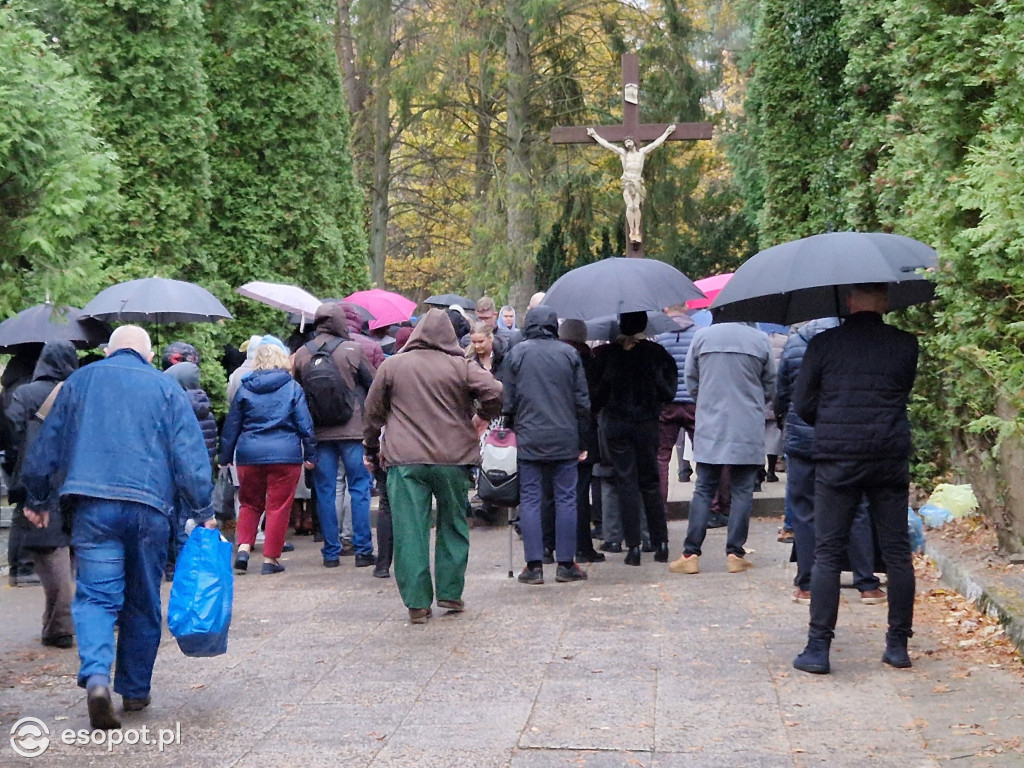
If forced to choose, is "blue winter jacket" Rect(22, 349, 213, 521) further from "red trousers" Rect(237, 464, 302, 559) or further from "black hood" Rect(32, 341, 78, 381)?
"red trousers" Rect(237, 464, 302, 559)

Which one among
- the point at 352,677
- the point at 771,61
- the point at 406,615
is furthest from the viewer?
the point at 771,61

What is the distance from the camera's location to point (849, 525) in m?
7.02

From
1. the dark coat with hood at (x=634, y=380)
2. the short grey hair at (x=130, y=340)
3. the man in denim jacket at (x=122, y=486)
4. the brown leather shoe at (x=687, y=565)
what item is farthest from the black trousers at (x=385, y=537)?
the short grey hair at (x=130, y=340)

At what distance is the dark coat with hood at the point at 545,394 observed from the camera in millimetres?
9656

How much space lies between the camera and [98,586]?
243 inches

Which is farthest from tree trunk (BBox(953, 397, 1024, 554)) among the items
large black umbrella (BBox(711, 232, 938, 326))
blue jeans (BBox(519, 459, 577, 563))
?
blue jeans (BBox(519, 459, 577, 563))

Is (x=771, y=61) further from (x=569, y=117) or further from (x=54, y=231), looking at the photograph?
(x=54, y=231)

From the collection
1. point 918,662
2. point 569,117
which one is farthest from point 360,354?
point 569,117

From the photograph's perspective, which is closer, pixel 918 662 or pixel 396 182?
pixel 918 662

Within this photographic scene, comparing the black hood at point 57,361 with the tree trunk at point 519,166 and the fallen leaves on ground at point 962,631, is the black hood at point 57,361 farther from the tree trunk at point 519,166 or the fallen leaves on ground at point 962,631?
the tree trunk at point 519,166

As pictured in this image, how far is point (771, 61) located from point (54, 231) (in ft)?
50.6

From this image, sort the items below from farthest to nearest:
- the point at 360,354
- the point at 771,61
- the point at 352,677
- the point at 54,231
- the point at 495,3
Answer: the point at 495,3 < the point at 771,61 < the point at 360,354 < the point at 352,677 < the point at 54,231

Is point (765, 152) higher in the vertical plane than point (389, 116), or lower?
lower

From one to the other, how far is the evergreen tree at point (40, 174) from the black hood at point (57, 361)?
1912 mm
